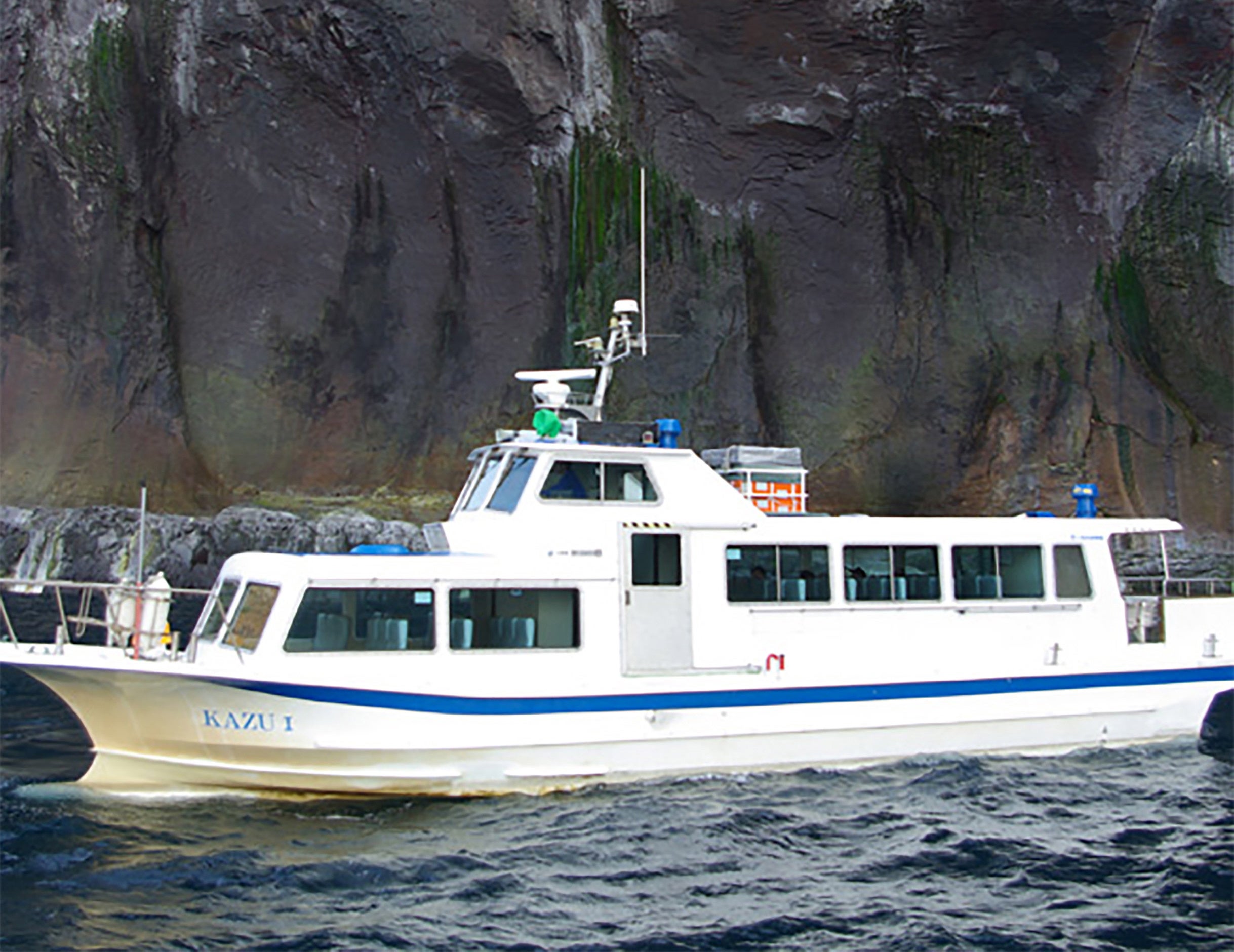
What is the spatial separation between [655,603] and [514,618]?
1397 millimetres

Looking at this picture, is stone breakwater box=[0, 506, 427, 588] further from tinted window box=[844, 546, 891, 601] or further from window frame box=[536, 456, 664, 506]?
tinted window box=[844, 546, 891, 601]

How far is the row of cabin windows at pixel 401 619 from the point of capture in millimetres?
10328

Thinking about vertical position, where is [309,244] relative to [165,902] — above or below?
above

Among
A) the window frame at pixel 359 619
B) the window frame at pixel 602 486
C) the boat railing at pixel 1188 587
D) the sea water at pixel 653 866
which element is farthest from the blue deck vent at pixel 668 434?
the boat railing at pixel 1188 587

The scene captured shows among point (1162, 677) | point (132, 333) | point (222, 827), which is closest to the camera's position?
point (222, 827)

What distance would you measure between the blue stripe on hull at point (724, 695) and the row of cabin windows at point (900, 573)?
0.94 meters

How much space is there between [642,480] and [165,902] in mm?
5877

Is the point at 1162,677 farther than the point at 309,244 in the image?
No

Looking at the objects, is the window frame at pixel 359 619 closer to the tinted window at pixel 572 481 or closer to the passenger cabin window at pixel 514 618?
the passenger cabin window at pixel 514 618

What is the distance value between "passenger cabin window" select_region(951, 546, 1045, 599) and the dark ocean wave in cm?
186

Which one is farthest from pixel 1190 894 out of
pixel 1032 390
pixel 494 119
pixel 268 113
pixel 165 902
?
pixel 268 113

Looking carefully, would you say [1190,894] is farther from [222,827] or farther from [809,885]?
[222,827]

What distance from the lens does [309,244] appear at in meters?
32.2

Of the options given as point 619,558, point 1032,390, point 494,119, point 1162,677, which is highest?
point 494,119
